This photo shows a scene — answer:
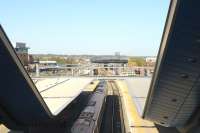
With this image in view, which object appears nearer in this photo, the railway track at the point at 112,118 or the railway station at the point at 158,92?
the railway station at the point at 158,92

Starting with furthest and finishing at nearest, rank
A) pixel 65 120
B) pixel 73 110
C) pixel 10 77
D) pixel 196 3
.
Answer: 1. pixel 73 110
2. pixel 65 120
3. pixel 10 77
4. pixel 196 3

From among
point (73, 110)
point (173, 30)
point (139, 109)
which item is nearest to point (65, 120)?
point (73, 110)

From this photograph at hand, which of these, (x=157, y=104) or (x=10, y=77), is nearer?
(x=10, y=77)

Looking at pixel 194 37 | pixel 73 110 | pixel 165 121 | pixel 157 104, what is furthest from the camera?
pixel 73 110

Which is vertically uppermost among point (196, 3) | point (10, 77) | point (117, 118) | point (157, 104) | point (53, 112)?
point (196, 3)

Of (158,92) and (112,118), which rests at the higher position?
(158,92)

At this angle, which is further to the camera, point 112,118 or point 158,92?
point 112,118

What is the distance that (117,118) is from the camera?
28.0 m

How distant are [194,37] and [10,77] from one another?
24.1 feet

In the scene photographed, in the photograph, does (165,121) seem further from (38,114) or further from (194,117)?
(38,114)

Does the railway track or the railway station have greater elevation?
the railway station

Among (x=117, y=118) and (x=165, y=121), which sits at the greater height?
(x=165, y=121)

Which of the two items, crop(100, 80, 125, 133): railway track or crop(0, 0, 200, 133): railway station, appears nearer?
crop(0, 0, 200, 133): railway station

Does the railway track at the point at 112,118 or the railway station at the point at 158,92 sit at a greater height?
the railway station at the point at 158,92
